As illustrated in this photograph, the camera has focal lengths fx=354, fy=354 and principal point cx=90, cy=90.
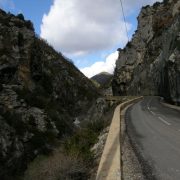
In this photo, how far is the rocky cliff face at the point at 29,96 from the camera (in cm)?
2396

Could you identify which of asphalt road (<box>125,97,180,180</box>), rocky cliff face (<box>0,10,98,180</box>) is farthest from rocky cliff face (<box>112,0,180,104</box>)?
asphalt road (<box>125,97,180,180</box>)

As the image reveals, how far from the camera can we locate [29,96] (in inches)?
1287

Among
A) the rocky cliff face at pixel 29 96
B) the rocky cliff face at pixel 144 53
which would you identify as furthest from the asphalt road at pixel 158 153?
the rocky cliff face at pixel 144 53

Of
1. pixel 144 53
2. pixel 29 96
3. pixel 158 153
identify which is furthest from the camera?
pixel 144 53

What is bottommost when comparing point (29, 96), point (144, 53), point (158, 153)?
point (158, 153)

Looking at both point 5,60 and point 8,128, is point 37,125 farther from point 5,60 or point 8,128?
point 5,60

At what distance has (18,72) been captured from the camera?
35469 mm

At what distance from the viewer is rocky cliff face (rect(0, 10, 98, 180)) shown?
2396 cm

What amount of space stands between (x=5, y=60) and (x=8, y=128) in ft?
37.2

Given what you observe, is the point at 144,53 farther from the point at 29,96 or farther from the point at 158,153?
the point at 158,153

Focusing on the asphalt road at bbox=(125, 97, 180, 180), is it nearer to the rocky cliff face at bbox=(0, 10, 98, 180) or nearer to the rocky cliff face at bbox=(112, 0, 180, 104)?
the rocky cliff face at bbox=(0, 10, 98, 180)

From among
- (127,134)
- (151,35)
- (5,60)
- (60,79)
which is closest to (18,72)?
(5,60)

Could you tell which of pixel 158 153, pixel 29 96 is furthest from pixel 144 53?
pixel 158 153

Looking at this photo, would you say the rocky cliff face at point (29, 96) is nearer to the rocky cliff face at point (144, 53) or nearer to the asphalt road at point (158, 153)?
the asphalt road at point (158, 153)
